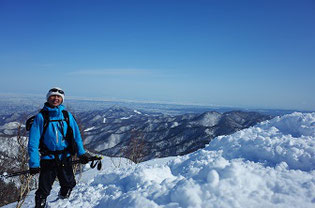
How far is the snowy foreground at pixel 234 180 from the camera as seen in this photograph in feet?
10.0

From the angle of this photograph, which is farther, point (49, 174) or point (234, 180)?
point (49, 174)

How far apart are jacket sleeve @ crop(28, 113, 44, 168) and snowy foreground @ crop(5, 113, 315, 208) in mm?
1395

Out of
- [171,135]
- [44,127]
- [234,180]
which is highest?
[44,127]

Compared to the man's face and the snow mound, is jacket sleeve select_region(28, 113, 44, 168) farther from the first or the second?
the snow mound

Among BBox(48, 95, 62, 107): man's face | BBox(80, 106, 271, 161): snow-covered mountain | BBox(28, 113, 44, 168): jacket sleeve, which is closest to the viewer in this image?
BBox(28, 113, 44, 168): jacket sleeve

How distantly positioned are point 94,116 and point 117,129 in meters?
62.3

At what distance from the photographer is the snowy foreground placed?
3.05 metres

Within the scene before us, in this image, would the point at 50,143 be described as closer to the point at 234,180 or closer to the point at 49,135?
the point at 49,135

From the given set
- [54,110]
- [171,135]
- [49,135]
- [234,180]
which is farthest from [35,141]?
[171,135]

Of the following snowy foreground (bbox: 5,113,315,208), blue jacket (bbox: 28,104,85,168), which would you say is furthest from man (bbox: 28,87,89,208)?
snowy foreground (bbox: 5,113,315,208)

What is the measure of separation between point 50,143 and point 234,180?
3621 mm

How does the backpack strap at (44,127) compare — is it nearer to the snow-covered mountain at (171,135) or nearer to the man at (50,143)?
the man at (50,143)

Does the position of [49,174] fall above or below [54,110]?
below

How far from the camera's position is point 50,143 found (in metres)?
4.01
